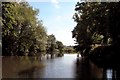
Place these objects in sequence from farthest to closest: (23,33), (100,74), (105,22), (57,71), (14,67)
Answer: (23,33) < (105,22) < (14,67) < (57,71) < (100,74)

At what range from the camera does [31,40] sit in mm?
87000

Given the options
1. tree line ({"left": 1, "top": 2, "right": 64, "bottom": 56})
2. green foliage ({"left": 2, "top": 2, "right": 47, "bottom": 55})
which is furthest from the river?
green foliage ({"left": 2, "top": 2, "right": 47, "bottom": 55})

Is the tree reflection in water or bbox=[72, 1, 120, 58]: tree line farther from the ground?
bbox=[72, 1, 120, 58]: tree line

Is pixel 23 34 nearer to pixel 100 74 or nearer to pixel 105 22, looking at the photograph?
pixel 105 22

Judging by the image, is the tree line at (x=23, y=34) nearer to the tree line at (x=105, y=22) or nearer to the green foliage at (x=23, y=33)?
the green foliage at (x=23, y=33)

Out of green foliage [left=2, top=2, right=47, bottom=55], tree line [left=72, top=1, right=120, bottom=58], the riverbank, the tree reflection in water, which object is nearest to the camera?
the tree reflection in water

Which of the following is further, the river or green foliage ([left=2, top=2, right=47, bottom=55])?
green foliage ([left=2, top=2, right=47, bottom=55])

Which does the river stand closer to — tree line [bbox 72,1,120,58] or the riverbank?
the riverbank

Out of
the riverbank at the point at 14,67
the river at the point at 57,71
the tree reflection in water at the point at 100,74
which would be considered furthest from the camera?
the riverbank at the point at 14,67

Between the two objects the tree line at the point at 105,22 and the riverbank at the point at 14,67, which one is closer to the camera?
the riverbank at the point at 14,67

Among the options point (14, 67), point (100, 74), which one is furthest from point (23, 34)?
point (100, 74)

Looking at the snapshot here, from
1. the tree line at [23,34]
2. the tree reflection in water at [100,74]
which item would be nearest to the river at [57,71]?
the tree reflection in water at [100,74]

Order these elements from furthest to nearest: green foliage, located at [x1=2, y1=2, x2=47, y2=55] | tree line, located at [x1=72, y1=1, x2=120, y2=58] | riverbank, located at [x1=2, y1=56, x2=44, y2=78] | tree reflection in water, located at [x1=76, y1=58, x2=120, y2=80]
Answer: green foliage, located at [x1=2, y1=2, x2=47, y2=55] < tree line, located at [x1=72, y1=1, x2=120, y2=58] < riverbank, located at [x1=2, y1=56, x2=44, y2=78] < tree reflection in water, located at [x1=76, y1=58, x2=120, y2=80]

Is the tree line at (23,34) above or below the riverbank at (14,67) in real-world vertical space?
above
